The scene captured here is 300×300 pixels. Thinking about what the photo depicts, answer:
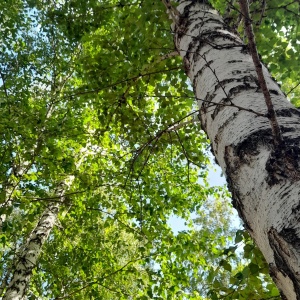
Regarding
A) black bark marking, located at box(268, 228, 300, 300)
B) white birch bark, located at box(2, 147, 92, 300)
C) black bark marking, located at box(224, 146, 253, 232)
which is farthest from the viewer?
white birch bark, located at box(2, 147, 92, 300)

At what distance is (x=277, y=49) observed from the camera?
130 inches

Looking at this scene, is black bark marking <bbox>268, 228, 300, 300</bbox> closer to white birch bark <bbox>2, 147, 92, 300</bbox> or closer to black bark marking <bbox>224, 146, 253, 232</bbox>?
black bark marking <bbox>224, 146, 253, 232</bbox>

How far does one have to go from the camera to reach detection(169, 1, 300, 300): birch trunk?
73 centimetres

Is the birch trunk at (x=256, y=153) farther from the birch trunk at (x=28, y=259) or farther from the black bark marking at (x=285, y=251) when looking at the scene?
the birch trunk at (x=28, y=259)

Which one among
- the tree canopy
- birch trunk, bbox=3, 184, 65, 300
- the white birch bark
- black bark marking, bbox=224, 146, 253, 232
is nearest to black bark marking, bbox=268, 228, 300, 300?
black bark marking, bbox=224, 146, 253, 232

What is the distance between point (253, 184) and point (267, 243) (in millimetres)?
164

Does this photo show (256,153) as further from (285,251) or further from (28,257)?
(28,257)

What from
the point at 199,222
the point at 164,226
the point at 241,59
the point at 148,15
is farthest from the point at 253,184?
the point at 199,222

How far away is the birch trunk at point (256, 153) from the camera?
732 mm

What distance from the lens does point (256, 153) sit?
3.12 ft

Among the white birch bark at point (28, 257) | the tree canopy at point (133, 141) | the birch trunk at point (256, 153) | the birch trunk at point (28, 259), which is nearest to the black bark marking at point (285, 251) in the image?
the birch trunk at point (256, 153)

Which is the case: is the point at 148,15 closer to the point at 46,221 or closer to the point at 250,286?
the point at 250,286

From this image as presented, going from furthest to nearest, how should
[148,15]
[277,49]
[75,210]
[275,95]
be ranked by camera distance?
[75,210]
[277,49]
[148,15]
[275,95]

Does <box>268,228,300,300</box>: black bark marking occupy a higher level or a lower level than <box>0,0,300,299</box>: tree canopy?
lower
